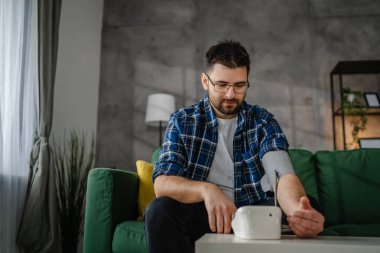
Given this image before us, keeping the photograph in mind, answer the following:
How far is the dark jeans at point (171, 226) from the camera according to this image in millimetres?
1086

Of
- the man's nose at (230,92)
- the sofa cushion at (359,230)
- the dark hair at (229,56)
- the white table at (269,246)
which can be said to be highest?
the dark hair at (229,56)

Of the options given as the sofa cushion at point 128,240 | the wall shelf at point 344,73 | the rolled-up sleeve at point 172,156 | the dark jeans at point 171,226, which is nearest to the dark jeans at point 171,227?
the dark jeans at point 171,226

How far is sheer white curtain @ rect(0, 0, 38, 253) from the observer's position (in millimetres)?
2236

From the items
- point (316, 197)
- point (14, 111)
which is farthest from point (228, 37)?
point (14, 111)

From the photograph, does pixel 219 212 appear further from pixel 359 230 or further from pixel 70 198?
pixel 70 198

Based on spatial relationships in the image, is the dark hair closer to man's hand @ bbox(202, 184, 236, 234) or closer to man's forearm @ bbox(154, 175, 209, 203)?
man's forearm @ bbox(154, 175, 209, 203)

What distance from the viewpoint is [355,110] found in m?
3.46

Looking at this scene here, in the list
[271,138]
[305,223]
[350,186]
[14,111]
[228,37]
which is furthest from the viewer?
[228,37]

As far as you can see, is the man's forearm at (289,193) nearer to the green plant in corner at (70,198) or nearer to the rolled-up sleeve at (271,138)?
the rolled-up sleeve at (271,138)

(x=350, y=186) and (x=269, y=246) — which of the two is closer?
(x=269, y=246)

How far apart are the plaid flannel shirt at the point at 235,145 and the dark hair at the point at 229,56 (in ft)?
0.68

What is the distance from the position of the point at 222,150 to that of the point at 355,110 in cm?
241

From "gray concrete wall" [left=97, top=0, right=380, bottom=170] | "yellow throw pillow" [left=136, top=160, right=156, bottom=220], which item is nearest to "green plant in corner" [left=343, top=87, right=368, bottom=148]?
"gray concrete wall" [left=97, top=0, right=380, bottom=170]

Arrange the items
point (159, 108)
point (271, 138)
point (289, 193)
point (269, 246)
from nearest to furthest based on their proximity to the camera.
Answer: point (269, 246)
point (289, 193)
point (271, 138)
point (159, 108)
